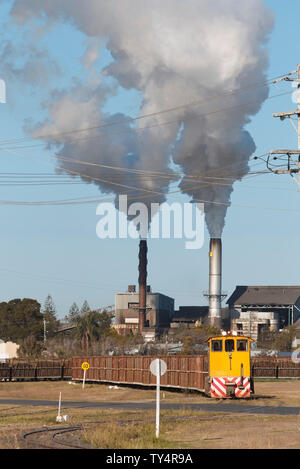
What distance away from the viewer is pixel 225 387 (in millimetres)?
42688

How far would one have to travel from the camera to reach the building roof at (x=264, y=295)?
156250 mm

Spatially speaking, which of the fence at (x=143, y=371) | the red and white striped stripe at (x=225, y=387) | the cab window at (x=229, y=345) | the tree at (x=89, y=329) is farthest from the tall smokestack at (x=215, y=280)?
the red and white striped stripe at (x=225, y=387)

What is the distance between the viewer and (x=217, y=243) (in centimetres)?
12231

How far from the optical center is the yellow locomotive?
42.5 meters

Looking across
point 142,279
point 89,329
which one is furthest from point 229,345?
point 89,329

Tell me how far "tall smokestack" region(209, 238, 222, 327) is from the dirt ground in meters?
67.1

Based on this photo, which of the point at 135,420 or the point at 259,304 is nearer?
the point at 135,420

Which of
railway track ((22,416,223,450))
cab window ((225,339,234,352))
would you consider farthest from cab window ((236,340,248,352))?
railway track ((22,416,223,450))

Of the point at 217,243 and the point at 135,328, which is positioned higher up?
the point at 217,243

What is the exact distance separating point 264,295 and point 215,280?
34.9 meters

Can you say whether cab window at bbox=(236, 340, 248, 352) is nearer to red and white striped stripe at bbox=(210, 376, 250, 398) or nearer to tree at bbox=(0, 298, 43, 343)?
red and white striped stripe at bbox=(210, 376, 250, 398)
